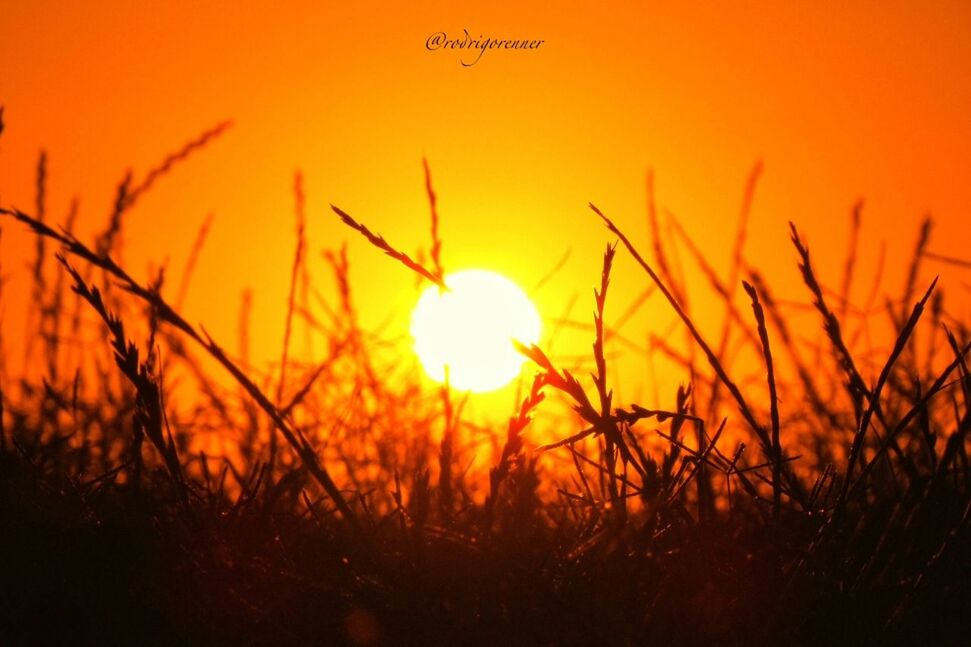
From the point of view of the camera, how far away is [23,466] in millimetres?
1490

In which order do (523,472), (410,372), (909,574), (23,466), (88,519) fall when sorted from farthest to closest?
1. (410,372)
2. (523,472)
3. (23,466)
4. (88,519)
5. (909,574)

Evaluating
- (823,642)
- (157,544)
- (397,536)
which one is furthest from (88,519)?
(823,642)

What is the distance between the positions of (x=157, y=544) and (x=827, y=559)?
0.78 metres

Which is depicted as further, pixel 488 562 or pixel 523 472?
pixel 523 472

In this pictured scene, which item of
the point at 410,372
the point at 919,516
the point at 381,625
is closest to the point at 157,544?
the point at 381,625

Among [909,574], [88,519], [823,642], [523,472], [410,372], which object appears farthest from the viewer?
[410,372]

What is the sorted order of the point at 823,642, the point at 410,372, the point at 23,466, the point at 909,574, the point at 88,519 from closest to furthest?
1. the point at 823,642
2. the point at 909,574
3. the point at 88,519
4. the point at 23,466
5. the point at 410,372

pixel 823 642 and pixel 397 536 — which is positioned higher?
pixel 397 536

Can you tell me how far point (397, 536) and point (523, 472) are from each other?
0.27 meters

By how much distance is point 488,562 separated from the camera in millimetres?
1240

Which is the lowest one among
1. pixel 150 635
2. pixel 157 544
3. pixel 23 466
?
pixel 150 635

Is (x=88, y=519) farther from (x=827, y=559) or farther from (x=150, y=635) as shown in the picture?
(x=827, y=559)

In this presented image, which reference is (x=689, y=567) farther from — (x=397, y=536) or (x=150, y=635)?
(x=150, y=635)

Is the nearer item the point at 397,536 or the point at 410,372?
the point at 397,536
